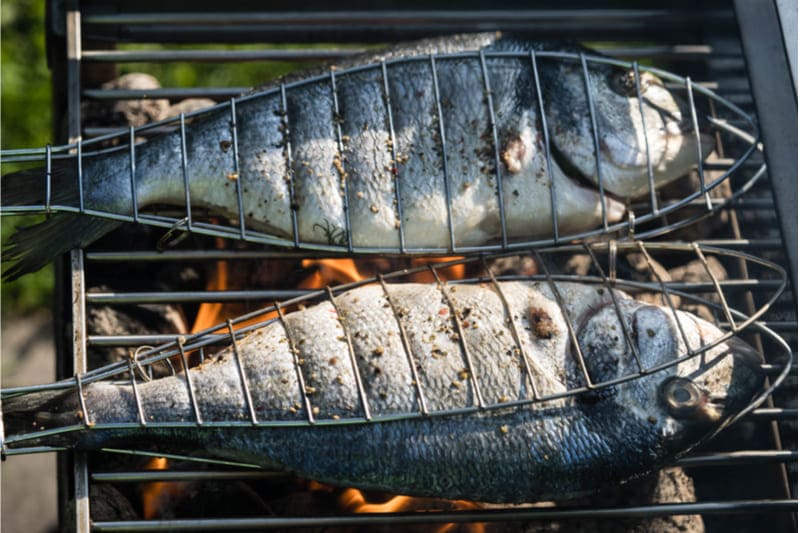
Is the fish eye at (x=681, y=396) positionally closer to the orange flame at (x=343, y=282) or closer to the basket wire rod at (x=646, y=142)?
the basket wire rod at (x=646, y=142)

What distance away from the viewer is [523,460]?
1934mm

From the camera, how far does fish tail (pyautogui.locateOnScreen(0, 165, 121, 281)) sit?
6.89 feet

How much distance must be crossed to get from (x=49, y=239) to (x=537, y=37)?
1.52 metres

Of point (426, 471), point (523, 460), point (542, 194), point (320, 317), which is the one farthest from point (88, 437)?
point (542, 194)

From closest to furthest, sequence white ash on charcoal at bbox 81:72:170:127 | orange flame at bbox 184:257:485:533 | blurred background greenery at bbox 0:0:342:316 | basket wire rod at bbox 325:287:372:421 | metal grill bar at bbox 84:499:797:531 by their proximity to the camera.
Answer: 1. basket wire rod at bbox 325:287:372:421
2. metal grill bar at bbox 84:499:797:531
3. orange flame at bbox 184:257:485:533
4. white ash on charcoal at bbox 81:72:170:127
5. blurred background greenery at bbox 0:0:342:316

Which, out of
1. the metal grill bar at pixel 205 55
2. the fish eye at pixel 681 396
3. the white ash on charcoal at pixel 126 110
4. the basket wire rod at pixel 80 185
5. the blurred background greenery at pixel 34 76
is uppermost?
the blurred background greenery at pixel 34 76

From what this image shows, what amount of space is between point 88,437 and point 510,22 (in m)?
1.66

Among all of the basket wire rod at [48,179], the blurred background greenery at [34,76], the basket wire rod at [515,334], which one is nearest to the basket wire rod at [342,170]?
the basket wire rod at [515,334]

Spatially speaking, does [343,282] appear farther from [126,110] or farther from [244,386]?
[126,110]

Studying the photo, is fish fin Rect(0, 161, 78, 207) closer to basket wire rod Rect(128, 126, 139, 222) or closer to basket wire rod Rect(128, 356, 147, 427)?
basket wire rod Rect(128, 126, 139, 222)

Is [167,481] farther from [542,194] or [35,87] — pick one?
[35,87]

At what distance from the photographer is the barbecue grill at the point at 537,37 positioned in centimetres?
204

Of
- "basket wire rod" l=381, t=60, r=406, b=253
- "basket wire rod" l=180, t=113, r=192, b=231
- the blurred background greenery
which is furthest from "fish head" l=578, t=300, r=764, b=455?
the blurred background greenery

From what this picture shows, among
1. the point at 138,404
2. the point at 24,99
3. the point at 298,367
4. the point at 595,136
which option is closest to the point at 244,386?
the point at 298,367
